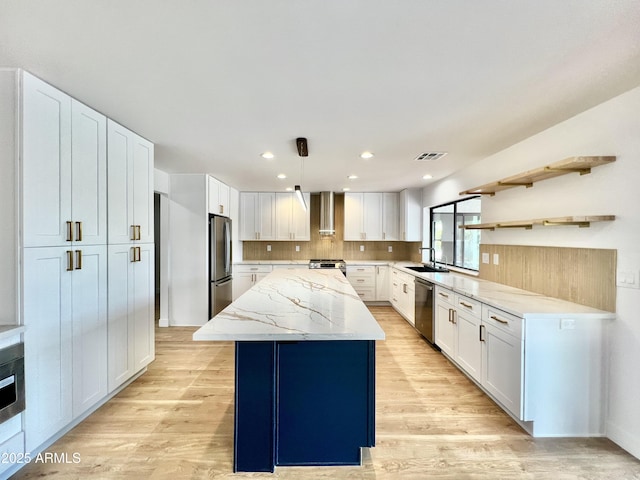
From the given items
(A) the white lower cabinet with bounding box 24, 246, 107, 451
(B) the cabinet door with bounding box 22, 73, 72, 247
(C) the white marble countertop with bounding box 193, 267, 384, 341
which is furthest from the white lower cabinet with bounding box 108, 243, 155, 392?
(C) the white marble countertop with bounding box 193, 267, 384, 341

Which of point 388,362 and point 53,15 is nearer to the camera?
point 53,15

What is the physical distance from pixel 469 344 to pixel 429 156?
6.75 feet

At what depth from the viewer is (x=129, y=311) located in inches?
104

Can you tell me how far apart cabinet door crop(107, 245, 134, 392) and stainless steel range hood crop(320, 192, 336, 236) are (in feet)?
12.0

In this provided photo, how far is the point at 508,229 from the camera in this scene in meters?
3.15

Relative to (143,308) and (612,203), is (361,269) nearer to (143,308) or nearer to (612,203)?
(143,308)

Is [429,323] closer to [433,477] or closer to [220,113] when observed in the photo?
[433,477]

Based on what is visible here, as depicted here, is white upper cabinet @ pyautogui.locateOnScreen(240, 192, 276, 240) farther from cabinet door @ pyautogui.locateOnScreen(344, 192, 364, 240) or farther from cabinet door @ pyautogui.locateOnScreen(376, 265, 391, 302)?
cabinet door @ pyautogui.locateOnScreen(376, 265, 391, 302)

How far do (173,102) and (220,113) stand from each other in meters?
0.32

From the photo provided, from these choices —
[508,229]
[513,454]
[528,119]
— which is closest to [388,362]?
[513,454]

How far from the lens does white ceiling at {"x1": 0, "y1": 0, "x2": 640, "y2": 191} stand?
1.24m

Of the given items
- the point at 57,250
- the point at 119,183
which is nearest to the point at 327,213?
the point at 119,183

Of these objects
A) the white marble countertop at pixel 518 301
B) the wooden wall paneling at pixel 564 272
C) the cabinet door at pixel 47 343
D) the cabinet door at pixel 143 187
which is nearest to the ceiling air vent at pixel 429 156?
the wooden wall paneling at pixel 564 272

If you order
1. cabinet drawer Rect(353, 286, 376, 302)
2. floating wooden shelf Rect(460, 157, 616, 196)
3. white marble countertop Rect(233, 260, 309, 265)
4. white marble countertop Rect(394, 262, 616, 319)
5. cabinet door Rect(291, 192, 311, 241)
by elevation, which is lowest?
cabinet drawer Rect(353, 286, 376, 302)
